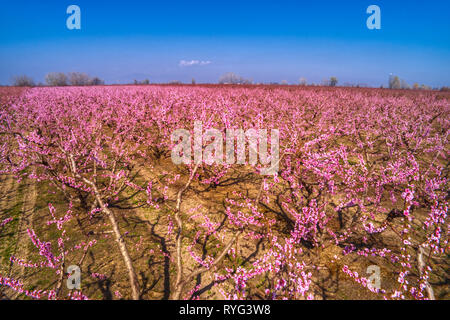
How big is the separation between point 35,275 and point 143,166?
538 centimetres

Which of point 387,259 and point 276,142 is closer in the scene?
point 387,259

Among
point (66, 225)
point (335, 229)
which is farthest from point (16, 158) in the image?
point (335, 229)

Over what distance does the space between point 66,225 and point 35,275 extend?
4.98ft

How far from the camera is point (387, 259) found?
438cm

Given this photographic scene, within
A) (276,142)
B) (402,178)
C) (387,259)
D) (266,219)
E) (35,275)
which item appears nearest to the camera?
(35,275)

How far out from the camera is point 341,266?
4246 mm

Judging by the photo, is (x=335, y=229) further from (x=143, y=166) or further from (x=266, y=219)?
(x=143, y=166)

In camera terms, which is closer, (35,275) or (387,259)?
(35,275)
